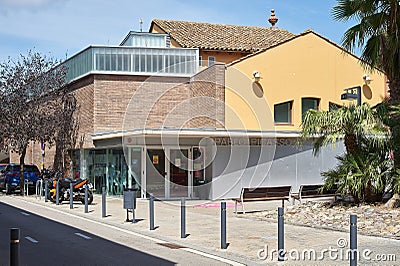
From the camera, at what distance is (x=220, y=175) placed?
25.0 m

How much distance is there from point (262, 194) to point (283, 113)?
33.9ft

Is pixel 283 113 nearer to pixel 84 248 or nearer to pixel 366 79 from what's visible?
pixel 366 79

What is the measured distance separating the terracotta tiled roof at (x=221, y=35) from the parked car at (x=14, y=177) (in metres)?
10.8

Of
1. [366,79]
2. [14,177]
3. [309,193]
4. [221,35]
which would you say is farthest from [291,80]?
[14,177]

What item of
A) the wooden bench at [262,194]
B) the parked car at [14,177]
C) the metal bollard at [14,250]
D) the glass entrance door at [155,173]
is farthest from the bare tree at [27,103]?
the metal bollard at [14,250]

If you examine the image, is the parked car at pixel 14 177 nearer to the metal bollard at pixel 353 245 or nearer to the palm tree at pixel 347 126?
the palm tree at pixel 347 126

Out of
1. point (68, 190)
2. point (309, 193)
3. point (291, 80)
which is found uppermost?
point (291, 80)

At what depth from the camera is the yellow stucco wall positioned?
26906mm

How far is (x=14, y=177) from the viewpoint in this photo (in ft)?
102

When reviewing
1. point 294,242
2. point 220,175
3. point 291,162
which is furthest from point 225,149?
point 294,242

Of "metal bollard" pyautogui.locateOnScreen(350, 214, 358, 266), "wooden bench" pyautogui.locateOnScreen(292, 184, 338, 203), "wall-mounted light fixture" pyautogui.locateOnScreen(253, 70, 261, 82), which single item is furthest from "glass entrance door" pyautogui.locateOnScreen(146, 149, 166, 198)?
"metal bollard" pyautogui.locateOnScreen(350, 214, 358, 266)

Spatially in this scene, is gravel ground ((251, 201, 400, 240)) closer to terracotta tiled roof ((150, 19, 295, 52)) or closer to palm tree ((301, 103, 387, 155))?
palm tree ((301, 103, 387, 155))

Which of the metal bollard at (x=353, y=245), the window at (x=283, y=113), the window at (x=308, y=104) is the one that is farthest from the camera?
the window at (x=308, y=104)

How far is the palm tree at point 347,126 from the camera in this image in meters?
17.0
